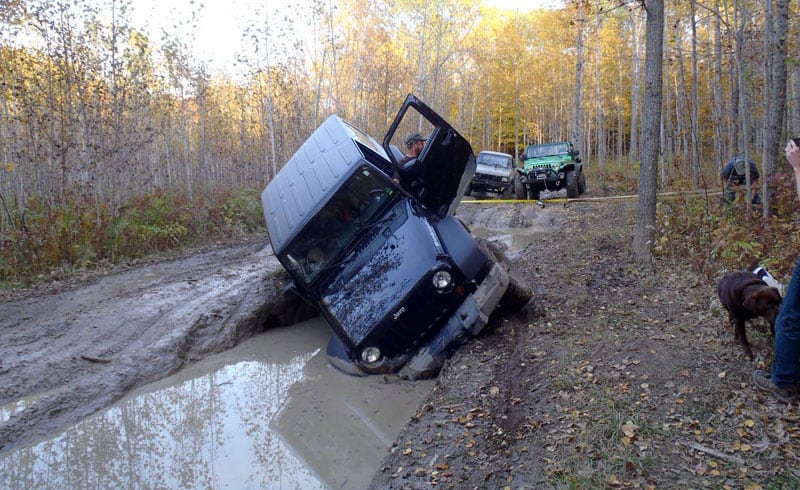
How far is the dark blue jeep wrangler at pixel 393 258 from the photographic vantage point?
4.80 meters

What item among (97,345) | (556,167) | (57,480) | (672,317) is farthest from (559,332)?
(556,167)

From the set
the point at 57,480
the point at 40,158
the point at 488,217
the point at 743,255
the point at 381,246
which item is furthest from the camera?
the point at 488,217

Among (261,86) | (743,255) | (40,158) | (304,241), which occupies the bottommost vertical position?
(743,255)

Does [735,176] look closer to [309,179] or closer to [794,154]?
[794,154]

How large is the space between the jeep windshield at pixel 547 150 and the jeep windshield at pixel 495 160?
3.58 feet

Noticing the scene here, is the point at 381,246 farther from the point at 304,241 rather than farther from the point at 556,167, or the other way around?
the point at 556,167

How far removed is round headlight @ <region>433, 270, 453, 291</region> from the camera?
15.6ft

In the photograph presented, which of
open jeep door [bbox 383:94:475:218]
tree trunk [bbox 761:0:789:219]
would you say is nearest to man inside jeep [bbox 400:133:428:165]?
open jeep door [bbox 383:94:475:218]

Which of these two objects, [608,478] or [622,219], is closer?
[608,478]

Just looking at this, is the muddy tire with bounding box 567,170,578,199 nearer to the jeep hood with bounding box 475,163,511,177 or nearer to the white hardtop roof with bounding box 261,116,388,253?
the jeep hood with bounding box 475,163,511,177

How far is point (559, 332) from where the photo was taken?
4.96 meters

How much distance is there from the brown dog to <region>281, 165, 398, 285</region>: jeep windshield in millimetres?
3004

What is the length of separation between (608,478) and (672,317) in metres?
2.60

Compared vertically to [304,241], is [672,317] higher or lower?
lower
